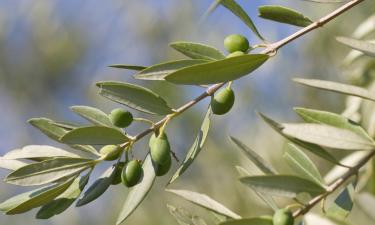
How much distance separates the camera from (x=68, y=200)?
534 millimetres

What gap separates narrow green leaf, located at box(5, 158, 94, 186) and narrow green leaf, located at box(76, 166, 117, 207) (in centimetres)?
2

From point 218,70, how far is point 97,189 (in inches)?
5.5

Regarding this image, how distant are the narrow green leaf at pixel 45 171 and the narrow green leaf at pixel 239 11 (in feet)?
0.58

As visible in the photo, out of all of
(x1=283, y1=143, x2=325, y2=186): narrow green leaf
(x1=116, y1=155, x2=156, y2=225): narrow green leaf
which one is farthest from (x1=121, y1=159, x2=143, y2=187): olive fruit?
(x1=283, y1=143, x2=325, y2=186): narrow green leaf

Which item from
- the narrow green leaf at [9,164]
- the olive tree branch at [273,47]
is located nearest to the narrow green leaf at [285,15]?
the olive tree branch at [273,47]

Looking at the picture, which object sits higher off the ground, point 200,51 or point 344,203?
point 200,51

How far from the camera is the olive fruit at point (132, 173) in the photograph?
51 cm

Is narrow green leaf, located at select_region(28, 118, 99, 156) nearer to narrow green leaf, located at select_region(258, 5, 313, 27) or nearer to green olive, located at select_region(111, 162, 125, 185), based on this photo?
green olive, located at select_region(111, 162, 125, 185)

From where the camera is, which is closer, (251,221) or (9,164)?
(251,221)

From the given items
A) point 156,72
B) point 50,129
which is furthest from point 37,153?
point 156,72

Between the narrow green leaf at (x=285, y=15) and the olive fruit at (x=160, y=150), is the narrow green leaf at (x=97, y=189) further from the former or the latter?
the narrow green leaf at (x=285, y=15)

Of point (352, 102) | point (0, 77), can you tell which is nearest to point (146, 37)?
point (0, 77)

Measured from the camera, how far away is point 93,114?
569 millimetres

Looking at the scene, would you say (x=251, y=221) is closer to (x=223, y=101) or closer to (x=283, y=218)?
(x=283, y=218)
